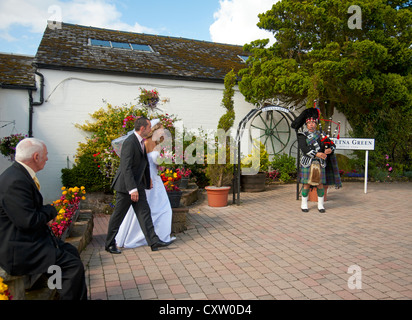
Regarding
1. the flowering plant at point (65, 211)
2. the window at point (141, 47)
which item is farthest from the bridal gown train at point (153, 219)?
the window at point (141, 47)

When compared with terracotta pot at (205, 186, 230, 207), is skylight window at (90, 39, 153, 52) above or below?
above

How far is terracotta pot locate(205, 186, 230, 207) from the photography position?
25.6 ft

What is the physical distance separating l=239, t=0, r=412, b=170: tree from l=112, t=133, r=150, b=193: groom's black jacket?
6461 mm

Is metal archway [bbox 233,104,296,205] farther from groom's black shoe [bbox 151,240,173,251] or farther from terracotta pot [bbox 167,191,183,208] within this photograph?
groom's black shoe [bbox 151,240,173,251]

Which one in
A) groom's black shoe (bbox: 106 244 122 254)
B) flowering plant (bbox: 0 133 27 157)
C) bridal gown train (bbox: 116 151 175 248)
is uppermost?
flowering plant (bbox: 0 133 27 157)

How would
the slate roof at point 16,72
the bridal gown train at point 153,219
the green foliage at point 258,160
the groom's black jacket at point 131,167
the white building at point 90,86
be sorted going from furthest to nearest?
the green foliage at point 258,160
the white building at point 90,86
the slate roof at point 16,72
the bridal gown train at point 153,219
the groom's black jacket at point 131,167

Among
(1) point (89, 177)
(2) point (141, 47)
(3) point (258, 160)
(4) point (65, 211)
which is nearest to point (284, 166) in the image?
(3) point (258, 160)

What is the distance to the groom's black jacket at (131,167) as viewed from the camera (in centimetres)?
475

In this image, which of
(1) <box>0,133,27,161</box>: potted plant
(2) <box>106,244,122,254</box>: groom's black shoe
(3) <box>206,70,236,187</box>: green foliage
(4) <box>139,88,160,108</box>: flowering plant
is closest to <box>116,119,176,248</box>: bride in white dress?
(2) <box>106,244,122,254</box>: groom's black shoe

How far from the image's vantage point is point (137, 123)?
4.97m

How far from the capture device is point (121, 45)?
12.7 meters

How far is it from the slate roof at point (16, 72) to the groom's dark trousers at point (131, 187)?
20.3ft

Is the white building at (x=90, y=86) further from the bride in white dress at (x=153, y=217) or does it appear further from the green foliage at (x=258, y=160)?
the bride in white dress at (x=153, y=217)

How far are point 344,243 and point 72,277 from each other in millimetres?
4089
